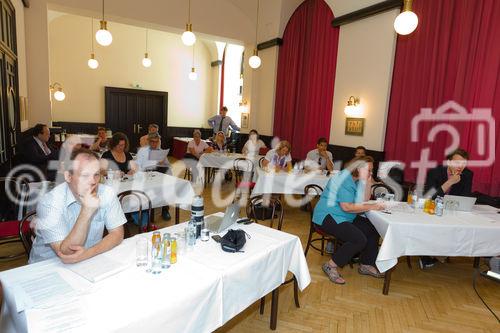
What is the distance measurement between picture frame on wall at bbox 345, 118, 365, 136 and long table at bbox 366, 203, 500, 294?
11.3 feet

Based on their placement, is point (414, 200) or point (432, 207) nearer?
point (432, 207)

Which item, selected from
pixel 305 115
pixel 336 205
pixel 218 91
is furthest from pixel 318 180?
pixel 218 91

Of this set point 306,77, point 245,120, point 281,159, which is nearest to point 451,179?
point 281,159

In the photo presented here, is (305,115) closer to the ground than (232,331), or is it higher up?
higher up

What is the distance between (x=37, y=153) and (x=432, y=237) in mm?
5248

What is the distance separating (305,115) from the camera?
7.72 meters

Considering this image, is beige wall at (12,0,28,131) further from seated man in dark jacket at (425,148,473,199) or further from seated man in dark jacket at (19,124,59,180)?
seated man in dark jacket at (425,148,473,199)

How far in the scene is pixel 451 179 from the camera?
3.63 m

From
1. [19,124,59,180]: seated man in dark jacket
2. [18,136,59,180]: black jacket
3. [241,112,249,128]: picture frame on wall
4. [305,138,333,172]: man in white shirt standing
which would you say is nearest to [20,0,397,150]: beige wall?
[241,112,249,128]: picture frame on wall

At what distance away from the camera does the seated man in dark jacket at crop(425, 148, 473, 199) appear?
11.8 feet

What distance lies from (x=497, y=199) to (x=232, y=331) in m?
4.01

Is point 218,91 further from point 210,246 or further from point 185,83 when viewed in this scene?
point 210,246

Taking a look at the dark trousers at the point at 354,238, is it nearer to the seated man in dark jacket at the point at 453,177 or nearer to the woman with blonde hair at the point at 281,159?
the seated man in dark jacket at the point at 453,177

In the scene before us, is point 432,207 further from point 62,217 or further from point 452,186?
point 62,217
